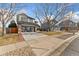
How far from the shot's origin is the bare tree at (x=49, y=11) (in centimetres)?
221

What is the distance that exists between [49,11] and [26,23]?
0.28 meters

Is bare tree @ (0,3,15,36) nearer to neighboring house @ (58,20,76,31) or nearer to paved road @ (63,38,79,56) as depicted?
neighboring house @ (58,20,76,31)

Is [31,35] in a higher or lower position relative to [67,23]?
lower

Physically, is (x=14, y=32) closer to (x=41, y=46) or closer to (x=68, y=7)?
(x=41, y=46)

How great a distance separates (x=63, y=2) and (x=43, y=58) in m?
0.64

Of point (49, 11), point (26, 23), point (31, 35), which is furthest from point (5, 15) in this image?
point (49, 11)

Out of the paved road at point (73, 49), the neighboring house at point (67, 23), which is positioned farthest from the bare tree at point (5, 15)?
the paved road at point (73, 49)

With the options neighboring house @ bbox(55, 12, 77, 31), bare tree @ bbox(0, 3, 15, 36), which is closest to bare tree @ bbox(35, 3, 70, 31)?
neighboring house @ bbox(55, 12, 77, 31)

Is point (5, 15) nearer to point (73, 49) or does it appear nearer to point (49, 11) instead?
point (49, 11)

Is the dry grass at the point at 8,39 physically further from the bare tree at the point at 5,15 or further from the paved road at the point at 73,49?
the paved road at the point at 73,49

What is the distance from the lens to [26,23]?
2211mm

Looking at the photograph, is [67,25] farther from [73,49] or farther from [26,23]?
[26,23]

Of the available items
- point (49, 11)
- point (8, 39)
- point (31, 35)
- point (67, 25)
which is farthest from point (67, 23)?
point (8, 39)

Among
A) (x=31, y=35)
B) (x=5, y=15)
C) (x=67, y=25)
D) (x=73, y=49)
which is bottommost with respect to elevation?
(x=73, y=49)
